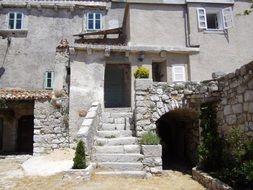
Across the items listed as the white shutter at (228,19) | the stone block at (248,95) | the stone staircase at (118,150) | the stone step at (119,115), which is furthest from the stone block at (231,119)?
the white shutter at (228,19)

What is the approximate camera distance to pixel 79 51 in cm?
1480

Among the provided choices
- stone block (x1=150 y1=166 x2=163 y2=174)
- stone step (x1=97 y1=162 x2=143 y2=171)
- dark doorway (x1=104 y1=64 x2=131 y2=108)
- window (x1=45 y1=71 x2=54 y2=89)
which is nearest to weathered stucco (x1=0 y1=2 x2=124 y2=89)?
window (x1=45 y1=71 x2=54 y2=89)

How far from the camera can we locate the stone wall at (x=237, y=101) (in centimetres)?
723

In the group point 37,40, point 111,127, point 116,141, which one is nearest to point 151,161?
point 116,141

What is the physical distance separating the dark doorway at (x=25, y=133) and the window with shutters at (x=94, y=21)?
23.3 ft

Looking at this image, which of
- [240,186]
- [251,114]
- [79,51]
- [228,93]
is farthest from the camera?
[79,51]

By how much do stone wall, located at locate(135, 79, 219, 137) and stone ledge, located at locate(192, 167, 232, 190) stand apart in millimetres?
2412

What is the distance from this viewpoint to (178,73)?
15711 millimetres

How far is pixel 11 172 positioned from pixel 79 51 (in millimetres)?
6888

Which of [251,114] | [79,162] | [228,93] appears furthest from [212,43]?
[79,162]

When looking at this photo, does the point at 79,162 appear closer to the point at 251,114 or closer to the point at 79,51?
the point at 251,114

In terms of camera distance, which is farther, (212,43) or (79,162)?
(212,43)

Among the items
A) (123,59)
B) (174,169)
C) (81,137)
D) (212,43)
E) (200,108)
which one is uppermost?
(212,43)

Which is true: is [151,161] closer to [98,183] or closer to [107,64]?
[98,183]
